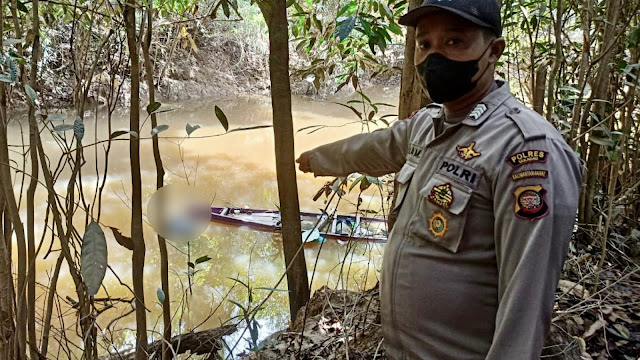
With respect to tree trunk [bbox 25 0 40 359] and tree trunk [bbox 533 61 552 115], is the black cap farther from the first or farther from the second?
tree trunk [bbox 533 61 552 115]

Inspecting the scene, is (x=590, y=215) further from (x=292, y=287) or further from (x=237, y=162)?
(x=237, y=162)

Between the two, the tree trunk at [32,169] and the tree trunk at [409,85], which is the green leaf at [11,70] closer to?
the tree trunk at [32,169]

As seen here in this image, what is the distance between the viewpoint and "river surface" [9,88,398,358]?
4266 millimetres

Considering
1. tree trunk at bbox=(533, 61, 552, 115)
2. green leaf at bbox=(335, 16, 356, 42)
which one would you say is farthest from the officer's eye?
tree trunk at bbox=(533, 61, 552, 115)

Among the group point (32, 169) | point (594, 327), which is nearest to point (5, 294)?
point (32, 169)

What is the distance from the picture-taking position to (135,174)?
123 cm

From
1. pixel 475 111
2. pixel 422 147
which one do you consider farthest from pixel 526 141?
pixel 422 147

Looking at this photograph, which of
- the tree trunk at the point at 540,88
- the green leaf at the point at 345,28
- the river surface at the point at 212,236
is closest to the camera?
the green leaf at the point at 345,28

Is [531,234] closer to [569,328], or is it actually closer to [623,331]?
[569,328]

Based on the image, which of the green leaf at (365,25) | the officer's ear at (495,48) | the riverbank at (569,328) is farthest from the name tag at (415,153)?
the riverbank at (569,328)

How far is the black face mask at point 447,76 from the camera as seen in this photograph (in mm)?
919

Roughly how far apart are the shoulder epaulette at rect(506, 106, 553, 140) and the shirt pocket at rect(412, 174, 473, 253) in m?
0.13

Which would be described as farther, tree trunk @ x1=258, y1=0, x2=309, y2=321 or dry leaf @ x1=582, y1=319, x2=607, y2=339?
tree trunk @ x1=258, y1=0, x2=309, y2=321

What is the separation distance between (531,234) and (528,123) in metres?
0.19
